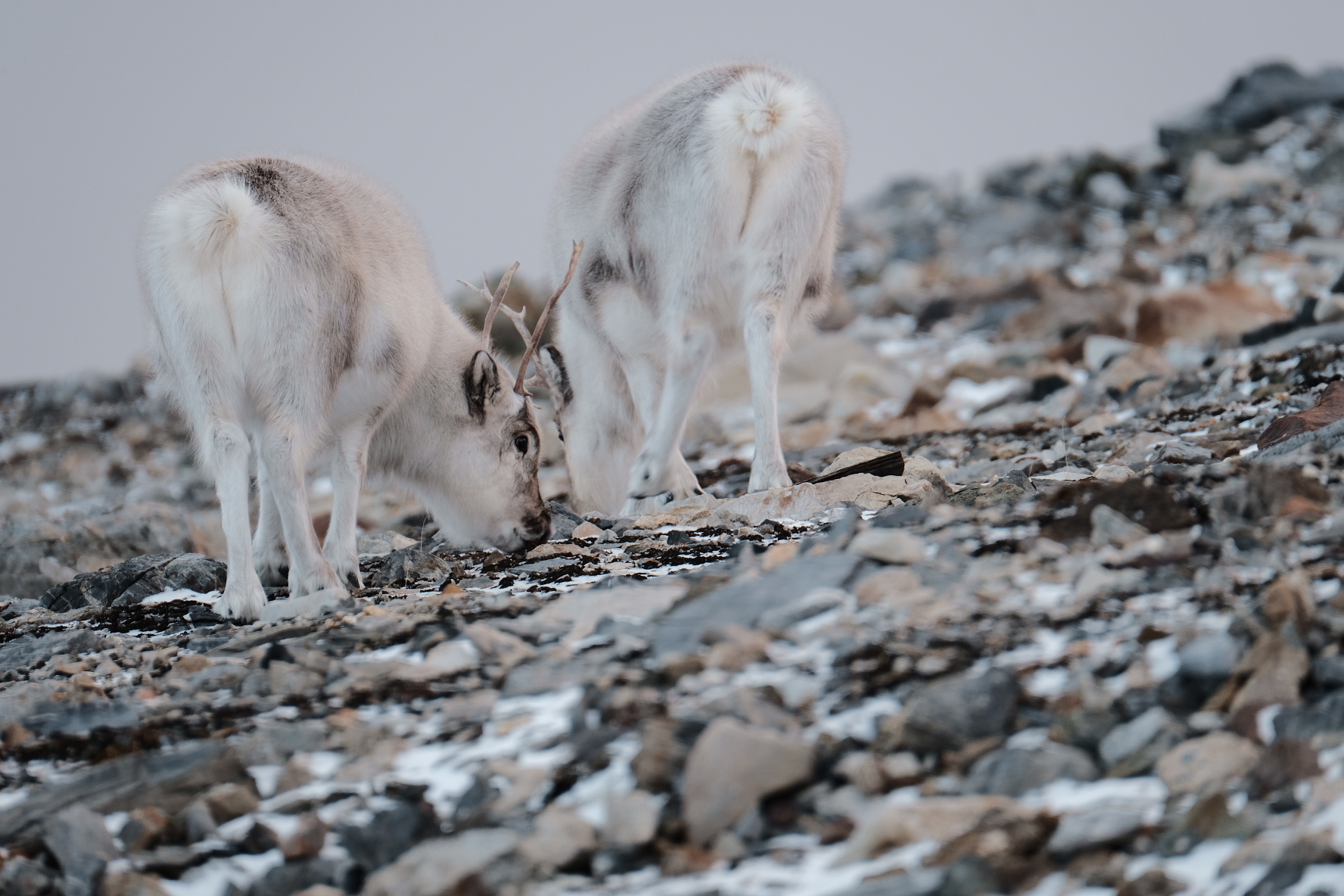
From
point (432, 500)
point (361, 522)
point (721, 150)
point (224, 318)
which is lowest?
point (361, 522)

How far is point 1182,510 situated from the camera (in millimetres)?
4207

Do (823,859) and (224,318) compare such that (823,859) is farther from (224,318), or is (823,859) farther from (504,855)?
(224,318)

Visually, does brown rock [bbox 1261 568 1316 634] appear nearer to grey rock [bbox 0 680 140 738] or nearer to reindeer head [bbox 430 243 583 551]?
grey rock [bbox 0 680 140 738]

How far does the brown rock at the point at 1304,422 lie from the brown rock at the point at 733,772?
4034 mm

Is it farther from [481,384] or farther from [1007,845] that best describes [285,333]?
[1007,845]

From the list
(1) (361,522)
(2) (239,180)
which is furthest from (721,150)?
(1) (361,522)

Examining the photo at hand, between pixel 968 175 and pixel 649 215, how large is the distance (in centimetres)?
2883

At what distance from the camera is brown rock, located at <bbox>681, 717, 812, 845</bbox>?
2.87m

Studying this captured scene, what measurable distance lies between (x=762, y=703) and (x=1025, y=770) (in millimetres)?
673

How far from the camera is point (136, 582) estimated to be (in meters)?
6.38

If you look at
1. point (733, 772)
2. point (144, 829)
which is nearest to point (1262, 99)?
point (733, 772)

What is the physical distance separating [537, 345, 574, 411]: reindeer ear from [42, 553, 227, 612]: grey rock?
8.01 ft

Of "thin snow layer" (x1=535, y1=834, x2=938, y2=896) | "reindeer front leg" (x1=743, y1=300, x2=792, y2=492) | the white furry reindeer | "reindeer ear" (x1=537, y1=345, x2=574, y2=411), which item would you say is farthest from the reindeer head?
"thin snow layer" (x1=535, y1=834, x2=938, y2=896)

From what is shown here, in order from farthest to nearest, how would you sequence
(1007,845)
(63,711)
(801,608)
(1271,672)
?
(63,711) < (801,608) < (1271,672) < (1007,845)
